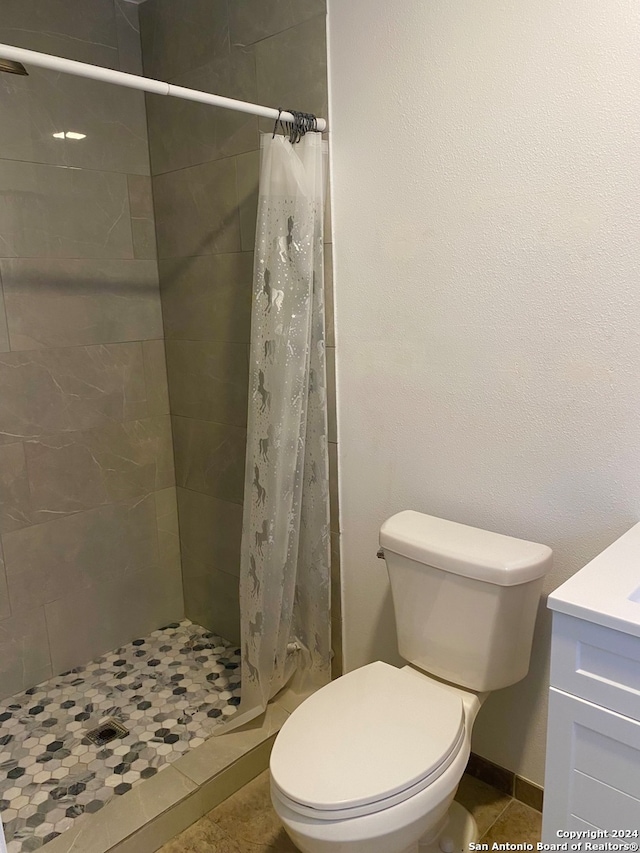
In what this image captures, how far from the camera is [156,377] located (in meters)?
2.54

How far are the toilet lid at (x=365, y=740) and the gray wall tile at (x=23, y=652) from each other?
3.99ft

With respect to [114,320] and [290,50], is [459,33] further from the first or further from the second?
[114,320]

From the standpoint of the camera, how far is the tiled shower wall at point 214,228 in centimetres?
192

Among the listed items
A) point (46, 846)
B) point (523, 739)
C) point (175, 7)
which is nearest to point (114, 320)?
point (175, 7)

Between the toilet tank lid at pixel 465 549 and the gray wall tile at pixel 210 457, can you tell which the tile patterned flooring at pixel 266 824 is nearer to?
the toilet tank lid at pixel 465 549

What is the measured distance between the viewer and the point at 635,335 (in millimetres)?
1396

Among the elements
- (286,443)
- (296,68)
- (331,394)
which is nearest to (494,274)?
(331,394)

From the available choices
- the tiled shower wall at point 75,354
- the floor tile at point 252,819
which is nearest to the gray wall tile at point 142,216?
the tiled shower wall at point 75,354

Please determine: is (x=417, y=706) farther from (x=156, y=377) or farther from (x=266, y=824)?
(x=156, y=377)

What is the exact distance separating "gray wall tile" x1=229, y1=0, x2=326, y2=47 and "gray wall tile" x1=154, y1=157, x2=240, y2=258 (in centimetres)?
36

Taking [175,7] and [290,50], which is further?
[175,7]

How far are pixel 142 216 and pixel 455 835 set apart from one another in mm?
2195

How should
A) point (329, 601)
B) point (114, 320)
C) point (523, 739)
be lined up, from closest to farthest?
point (523, 739) < point (329, 601) < point (114, 320)

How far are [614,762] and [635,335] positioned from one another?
83cm
